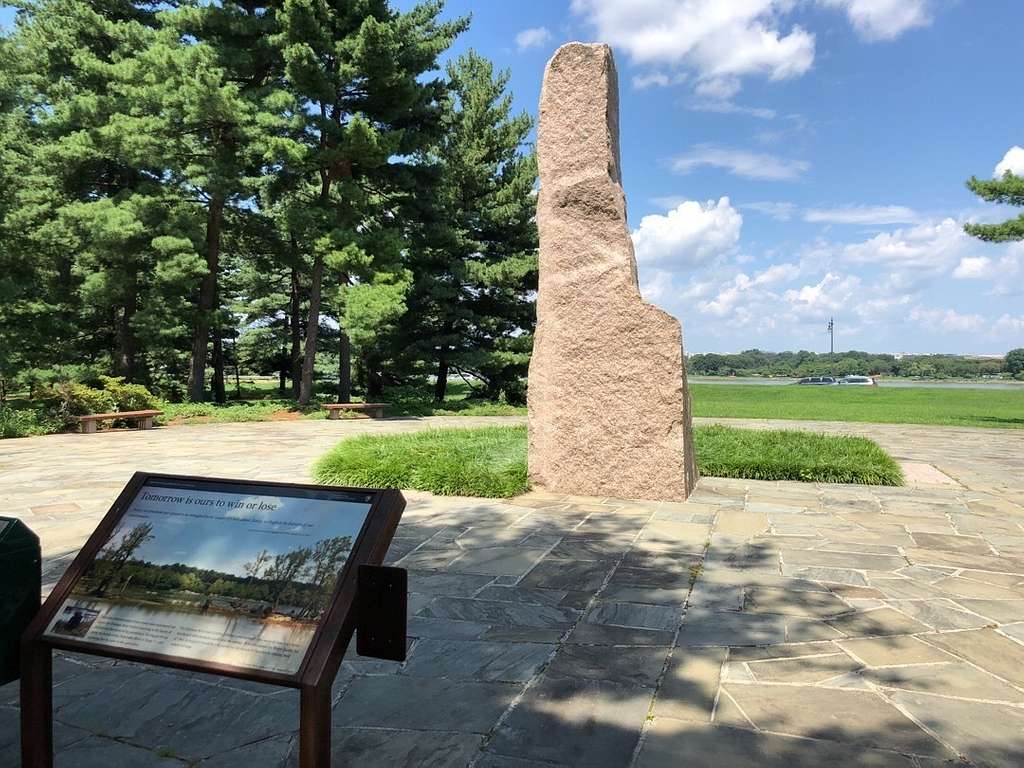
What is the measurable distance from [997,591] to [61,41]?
2375cm

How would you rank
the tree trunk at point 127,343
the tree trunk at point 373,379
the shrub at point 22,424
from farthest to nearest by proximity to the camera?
1. the tree trunk at point 373,379
2. the tree trunk at point 127,343
3. the shrub at point 22,424

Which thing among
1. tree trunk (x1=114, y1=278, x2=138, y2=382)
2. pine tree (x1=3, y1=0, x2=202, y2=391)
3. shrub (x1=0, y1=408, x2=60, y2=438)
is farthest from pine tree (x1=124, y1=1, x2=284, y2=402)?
shrub (x1=0, y1=408, x2=60, y2=438)

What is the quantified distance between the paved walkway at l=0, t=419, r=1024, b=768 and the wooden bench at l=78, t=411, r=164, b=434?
855 cm

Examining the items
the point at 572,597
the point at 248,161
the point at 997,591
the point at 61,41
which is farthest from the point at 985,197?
the point at 61,41

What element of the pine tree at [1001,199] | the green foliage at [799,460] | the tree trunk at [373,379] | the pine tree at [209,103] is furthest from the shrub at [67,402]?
the pine tree at [1001,199]

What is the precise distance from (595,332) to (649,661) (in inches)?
158

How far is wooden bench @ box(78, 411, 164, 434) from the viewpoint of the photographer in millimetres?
13461

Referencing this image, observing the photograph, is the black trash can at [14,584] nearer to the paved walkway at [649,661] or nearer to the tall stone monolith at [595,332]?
the paved walkway at [649,661]

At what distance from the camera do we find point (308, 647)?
183 cm

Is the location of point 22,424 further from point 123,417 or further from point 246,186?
point 246,186

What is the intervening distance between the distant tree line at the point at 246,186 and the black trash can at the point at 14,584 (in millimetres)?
14529

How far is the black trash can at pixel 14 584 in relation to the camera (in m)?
2.12

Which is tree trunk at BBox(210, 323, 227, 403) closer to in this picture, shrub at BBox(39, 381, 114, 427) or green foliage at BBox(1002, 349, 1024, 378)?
shrub at BBox(39, 381, 114, 427)

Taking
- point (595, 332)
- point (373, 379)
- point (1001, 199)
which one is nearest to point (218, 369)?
point (373, 379)
